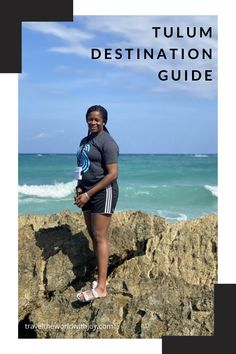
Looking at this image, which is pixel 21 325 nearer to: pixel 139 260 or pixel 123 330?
pixel 123 330

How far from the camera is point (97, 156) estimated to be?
610 cm

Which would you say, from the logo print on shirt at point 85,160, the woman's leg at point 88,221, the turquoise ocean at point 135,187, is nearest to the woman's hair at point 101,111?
the logo print on shirt at point 85,160

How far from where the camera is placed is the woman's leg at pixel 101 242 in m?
6.18

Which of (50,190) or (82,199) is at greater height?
(50,190)

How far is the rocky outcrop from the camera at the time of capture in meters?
5.83

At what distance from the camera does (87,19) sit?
642 cm

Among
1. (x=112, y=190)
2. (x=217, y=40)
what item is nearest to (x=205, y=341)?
(x=112, y=190)

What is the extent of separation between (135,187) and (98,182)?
3.14m

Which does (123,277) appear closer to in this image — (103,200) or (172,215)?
(103,200)

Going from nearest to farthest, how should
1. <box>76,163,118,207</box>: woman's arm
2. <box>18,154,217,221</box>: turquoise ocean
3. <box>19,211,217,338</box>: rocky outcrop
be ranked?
<box>19,211,217,338</box>: rocky outcrop < <box>76,163,118,207</box>: woman's arm < <box>18,154,217,221</box>: turquoise ocean

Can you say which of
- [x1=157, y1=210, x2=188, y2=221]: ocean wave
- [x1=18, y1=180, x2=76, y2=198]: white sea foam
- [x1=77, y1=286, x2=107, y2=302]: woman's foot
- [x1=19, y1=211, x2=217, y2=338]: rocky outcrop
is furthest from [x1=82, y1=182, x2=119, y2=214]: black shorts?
[x1=157, y1=210, x2=188, y2=221]: ocean wave

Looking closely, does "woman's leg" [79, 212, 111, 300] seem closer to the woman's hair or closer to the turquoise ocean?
the woman's hair

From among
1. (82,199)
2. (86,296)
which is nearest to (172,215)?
(82,199)

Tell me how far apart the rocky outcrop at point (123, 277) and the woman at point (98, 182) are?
30cm
